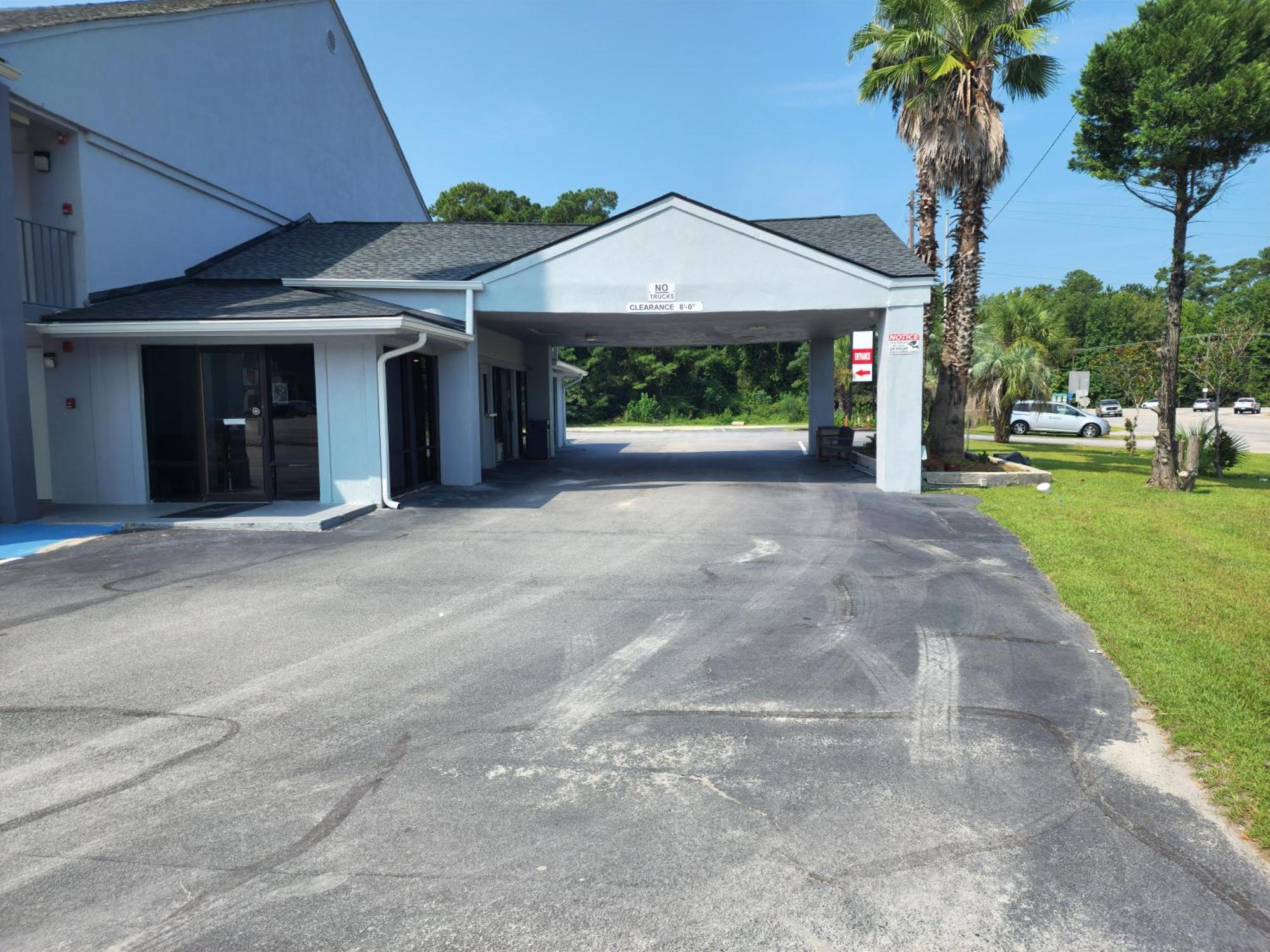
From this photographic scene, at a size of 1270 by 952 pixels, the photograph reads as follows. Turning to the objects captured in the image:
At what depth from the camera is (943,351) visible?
1803cm

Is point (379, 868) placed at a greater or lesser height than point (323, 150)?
lesser

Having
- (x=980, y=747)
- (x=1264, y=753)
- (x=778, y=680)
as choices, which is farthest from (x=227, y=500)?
(x=1264, y=753)

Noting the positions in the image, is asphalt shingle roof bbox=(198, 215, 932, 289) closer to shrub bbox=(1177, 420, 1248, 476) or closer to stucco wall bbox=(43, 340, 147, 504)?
stucco wall bbox=(43, 340, 147, 504)

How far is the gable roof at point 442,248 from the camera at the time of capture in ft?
50.2

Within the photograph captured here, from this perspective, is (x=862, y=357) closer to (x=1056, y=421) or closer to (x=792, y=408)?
(x=1056, y=421)

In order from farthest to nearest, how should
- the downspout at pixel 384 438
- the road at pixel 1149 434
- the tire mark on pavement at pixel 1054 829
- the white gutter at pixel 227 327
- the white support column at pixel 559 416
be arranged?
the road at pixel 1149 434, the white support column at pixel 559 416, the downspout at pixel 384 438, the white gutter at pixel 227 327, the tire mark on pavement at pixel 1054 829

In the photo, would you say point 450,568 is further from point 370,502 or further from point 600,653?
point 370,502

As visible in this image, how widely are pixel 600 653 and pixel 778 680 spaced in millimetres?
1304

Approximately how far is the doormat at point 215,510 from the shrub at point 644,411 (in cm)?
3784

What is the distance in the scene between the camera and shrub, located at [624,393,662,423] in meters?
50.2

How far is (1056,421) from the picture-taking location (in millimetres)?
39531

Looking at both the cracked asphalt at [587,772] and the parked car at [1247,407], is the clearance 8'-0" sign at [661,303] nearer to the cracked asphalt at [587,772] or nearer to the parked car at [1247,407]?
the cracked asphalt at [587,772]

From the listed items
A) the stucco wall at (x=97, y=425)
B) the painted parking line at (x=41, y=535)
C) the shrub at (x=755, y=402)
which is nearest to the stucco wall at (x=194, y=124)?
the stucco wall at (x=97, y=425)

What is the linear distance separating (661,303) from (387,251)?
19.8 feet
